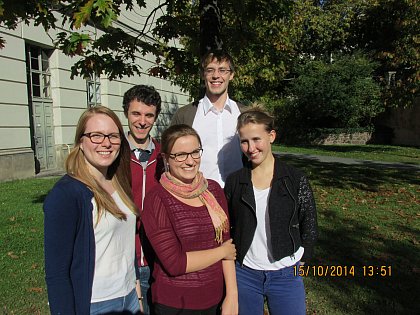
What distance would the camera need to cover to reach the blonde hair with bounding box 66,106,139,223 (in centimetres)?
192

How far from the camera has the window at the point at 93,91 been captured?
14227mm

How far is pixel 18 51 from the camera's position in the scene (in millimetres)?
10977

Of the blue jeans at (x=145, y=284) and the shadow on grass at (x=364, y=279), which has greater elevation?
the blue jeans at (x=145, y=284)

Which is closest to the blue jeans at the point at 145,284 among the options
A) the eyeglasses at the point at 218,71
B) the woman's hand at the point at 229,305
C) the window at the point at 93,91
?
the woman's hand at the point at 229,305

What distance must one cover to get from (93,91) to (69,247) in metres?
13.7

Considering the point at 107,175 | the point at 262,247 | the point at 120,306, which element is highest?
the point at 107,175

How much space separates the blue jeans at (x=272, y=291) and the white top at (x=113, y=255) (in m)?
0.76

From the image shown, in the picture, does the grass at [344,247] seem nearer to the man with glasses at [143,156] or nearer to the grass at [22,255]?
the grass at [22,255]

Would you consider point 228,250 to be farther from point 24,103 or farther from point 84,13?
point 24,103

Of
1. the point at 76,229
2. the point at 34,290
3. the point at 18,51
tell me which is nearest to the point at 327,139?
the point at 18,51

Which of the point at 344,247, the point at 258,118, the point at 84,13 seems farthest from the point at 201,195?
the point at 344,247

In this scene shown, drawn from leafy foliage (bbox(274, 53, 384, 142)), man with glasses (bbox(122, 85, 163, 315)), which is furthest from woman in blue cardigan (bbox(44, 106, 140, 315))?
leafy foliage (bbox(274, 53, 384, 142))

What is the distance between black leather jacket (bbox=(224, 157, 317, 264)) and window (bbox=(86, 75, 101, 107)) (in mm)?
12709

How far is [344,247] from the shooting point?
538 cm
